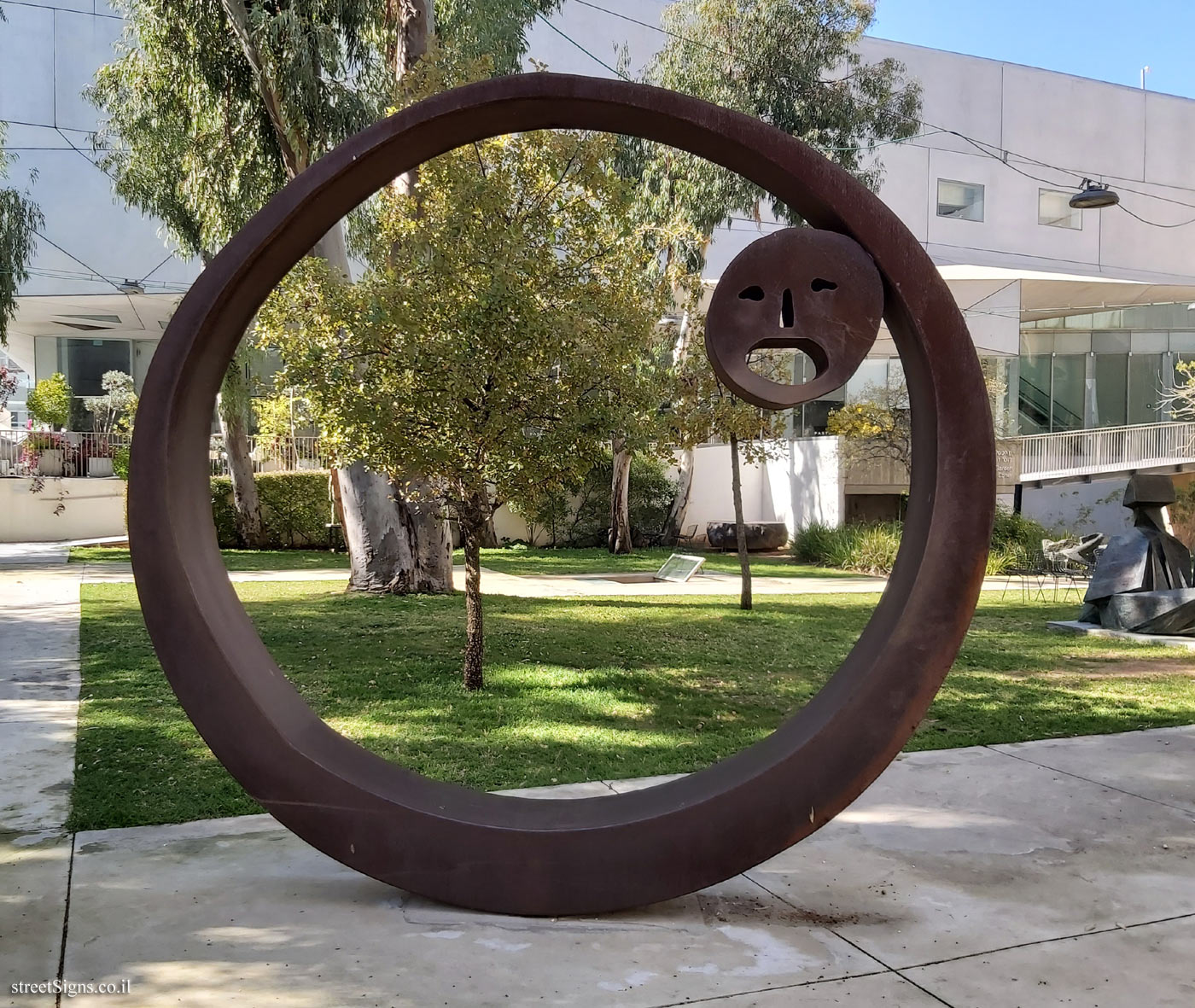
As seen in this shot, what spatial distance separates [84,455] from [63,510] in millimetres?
1659

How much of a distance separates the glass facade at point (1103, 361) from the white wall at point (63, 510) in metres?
22.8

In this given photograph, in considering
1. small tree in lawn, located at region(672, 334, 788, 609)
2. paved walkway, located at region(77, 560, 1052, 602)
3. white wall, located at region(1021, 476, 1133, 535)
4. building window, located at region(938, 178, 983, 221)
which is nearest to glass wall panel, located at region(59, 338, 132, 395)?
paved walkway, located at region(77, 560, 1052, 602)

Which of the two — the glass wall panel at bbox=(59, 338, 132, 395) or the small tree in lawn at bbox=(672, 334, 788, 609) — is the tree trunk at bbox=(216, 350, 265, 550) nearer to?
the small tree in lawn at bbox=(672, 334, 788, 609)

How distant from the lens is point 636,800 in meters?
4.02

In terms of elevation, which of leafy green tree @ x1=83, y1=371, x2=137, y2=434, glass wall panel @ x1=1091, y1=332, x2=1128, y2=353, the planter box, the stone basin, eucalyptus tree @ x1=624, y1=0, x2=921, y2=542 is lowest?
the stone basin

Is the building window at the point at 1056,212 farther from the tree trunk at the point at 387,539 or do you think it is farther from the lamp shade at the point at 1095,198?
the tree trunk at the point at 387,539

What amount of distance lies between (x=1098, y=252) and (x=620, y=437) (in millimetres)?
26153

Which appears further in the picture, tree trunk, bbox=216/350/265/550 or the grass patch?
tree trunk, bbox=216/350/265/550

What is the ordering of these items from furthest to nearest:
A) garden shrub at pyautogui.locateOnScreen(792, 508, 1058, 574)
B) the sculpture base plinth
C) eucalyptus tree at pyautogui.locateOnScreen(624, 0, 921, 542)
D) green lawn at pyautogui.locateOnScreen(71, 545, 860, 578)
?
eucalyptus tree at pyautogui.locateOnScreen(624, 0, 921, 542) → garden shrub at pyautogui.locateOnScreen(792, 508, 1058, 574) → green lawn at pyautogui.locateOnScreen(71, 545, 860, 578) → the sculpture base plinth

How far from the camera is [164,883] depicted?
13.5 ft

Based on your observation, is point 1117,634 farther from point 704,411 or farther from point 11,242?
point 11,242

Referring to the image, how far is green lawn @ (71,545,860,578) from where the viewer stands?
17.3 metres

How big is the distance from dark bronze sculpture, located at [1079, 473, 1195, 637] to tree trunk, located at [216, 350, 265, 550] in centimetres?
1307

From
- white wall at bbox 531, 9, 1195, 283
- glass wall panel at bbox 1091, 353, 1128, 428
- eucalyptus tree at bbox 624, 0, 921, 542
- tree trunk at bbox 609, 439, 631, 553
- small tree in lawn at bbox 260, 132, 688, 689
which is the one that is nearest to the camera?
small tree in lawn at bbox 260, 132, 688, 689
